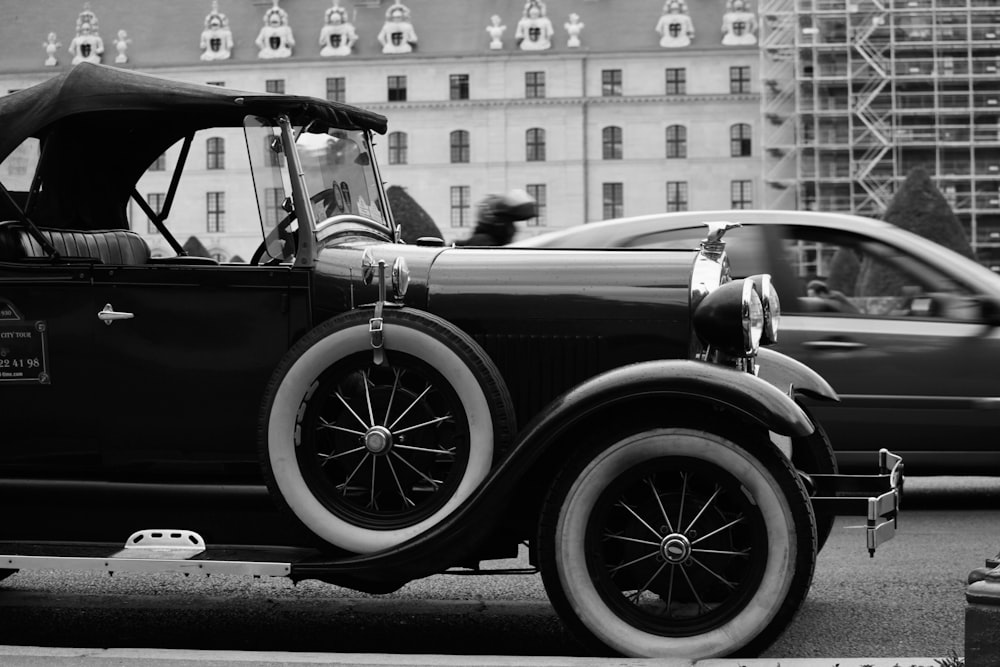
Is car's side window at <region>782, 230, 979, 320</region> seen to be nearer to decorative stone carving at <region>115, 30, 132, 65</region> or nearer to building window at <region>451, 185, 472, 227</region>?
building window at <region>451, 185, 472, 227</region>

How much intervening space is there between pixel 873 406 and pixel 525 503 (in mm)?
4227

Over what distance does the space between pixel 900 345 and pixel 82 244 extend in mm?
5007

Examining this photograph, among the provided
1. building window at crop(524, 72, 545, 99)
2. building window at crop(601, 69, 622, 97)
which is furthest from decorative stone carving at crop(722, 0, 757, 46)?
building window at crop(524, 72, 545, 99)

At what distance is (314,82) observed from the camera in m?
79.9

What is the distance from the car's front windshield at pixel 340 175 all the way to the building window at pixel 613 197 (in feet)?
243

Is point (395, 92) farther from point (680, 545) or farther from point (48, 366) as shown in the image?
point (680, 545)

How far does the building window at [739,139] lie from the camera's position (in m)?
78.3

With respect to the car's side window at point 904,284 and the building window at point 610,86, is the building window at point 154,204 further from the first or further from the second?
the building window at point 610,86

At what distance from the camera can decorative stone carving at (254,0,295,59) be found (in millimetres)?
80125

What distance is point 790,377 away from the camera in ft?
17.5

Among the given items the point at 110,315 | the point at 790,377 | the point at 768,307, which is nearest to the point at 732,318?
the point at 768,307

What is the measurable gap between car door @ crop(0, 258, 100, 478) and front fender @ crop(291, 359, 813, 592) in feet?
3.74

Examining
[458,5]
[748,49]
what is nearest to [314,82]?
[458,5]

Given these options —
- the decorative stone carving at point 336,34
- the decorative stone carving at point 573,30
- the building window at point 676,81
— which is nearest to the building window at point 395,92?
the decorative stone carving at point 336,34
